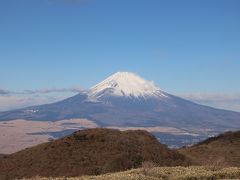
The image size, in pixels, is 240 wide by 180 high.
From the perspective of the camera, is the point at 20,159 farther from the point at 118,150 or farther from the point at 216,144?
the point at 216,144

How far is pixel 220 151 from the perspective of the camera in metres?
60.3

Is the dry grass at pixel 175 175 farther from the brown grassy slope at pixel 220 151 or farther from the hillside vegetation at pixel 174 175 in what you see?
the brown grassy slope at pixel 220 151

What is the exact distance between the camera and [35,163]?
4366 centimetres

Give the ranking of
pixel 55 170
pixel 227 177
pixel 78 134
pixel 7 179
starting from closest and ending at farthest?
pixel 227 177 < pixel 7 179 < pixel 55 170 < pixel 78 134

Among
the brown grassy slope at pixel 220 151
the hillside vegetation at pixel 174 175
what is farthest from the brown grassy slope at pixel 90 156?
the hillside vegetation at pixel 174 175

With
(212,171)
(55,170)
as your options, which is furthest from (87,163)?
(212,171)

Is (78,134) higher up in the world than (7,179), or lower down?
higher up

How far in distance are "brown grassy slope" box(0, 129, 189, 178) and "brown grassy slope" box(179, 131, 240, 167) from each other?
6392 mm

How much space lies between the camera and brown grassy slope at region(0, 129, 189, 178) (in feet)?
135

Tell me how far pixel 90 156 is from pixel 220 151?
22.3 meters

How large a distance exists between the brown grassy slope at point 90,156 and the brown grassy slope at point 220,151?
6392 mm

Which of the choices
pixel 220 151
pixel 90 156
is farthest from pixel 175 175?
pixel 220 151

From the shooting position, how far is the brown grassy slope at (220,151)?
53.5 m

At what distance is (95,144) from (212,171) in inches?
761
